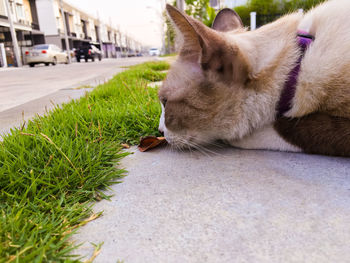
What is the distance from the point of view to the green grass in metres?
0.96

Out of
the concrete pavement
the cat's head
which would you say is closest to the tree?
the cat's head

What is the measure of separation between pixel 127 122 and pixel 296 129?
4.15ft

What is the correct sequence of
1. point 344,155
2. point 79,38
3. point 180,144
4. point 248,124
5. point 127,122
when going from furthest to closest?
point 79,38 → point 127,122 → point 180,144 → point 248,124 → point 344,155

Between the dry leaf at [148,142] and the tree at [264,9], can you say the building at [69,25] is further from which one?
the dry leaf at [148,142]

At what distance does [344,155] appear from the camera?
1.52 metres

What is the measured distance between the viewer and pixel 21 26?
2908 centimetres

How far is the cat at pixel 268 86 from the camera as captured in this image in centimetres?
148

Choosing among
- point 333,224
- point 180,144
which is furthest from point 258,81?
point 333,224

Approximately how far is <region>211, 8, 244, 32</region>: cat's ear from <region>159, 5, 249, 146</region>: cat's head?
626 millimetres

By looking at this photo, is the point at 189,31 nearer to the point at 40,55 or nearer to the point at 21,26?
the point at 40,55

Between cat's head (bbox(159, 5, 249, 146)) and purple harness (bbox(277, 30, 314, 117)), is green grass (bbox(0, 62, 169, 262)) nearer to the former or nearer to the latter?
cat's head (bbox(159, 5, 249, 146))

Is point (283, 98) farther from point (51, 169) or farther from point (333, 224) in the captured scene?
point (51, 169)

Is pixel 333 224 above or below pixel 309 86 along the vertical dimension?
below

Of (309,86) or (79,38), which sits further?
(79,38)
